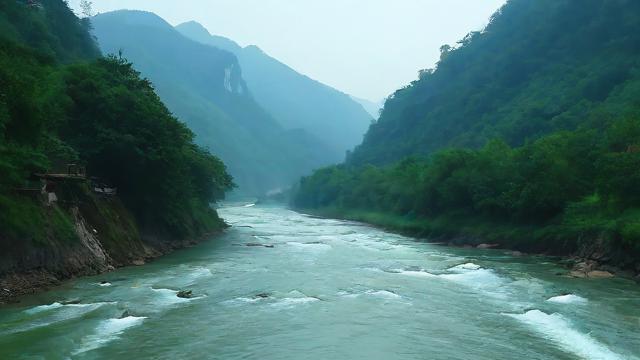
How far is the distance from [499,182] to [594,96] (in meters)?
44.7

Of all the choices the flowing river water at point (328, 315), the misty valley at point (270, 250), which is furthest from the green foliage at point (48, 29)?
the flowing river water at point (328, 315)

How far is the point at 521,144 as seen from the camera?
9794 cm

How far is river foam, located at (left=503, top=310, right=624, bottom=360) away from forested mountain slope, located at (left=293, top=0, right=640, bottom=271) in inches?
588

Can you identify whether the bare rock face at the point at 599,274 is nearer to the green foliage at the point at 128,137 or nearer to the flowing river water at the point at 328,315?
the flowing river water at the point at 328,315

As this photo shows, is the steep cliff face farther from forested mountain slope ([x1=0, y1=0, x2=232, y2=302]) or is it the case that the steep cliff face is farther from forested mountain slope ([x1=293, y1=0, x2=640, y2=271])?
forested mountain slope ([x1=293, y1=0, x2=640, y2=271])

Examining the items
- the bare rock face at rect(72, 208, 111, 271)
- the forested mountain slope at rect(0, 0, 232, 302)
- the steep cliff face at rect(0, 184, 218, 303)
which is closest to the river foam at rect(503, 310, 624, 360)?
the steep cliff face at rect(0, 184, 218, 303)

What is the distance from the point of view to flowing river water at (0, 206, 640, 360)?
18.2m

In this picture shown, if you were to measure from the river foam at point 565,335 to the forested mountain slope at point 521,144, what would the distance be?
588 inches

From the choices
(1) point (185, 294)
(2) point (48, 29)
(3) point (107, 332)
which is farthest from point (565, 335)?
(2) point (48, 29)

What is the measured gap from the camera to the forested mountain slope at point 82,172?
27219 millimetres

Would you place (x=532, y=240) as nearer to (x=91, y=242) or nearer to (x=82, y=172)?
(x=91, y=242)

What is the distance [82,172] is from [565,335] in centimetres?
3020

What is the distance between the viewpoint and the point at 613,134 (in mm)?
44125

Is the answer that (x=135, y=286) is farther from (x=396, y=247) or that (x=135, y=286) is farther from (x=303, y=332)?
(x=396, y=247)
